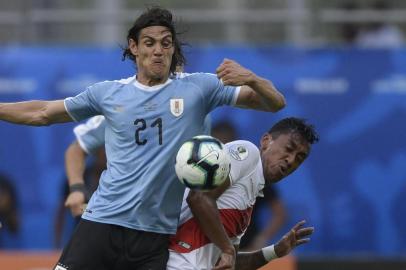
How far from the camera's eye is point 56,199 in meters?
12.3

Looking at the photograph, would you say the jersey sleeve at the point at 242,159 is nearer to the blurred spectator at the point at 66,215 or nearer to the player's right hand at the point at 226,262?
the player's right hand at the point at 226,262

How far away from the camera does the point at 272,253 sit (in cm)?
768

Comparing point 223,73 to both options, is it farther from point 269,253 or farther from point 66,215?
point 66,215

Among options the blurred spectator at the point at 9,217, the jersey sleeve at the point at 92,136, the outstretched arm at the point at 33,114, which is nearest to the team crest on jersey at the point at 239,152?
the outstretched arm at the point at 33,114

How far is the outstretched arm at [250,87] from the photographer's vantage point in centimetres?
662

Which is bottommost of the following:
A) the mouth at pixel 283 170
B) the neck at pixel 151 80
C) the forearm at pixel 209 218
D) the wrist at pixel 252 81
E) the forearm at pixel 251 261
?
the forearm at pixel 251 261

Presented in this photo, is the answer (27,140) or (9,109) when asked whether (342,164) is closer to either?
(27,140)

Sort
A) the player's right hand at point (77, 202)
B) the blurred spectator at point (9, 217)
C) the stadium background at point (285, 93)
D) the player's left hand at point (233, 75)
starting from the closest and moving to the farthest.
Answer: the player's left hand at point (233, 75) → the player's right hand at point (77, 202) → the blurred spectator at point (9, 217) → the stadium background at point (285, 93)

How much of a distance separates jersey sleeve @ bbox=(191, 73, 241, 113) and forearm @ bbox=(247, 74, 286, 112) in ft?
0.68

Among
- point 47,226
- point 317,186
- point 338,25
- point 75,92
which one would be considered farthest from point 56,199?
point 338,25

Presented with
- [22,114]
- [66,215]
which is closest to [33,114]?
[22,114]

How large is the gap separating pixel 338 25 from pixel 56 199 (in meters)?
3.48

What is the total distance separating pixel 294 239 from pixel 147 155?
3.85ft

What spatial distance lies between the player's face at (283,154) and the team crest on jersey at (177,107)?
597 millimetres
